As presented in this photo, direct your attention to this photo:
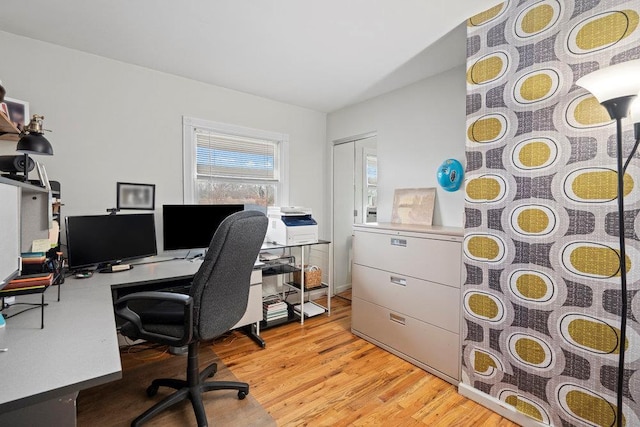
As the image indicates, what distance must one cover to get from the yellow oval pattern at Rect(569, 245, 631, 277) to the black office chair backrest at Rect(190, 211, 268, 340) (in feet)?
5.48

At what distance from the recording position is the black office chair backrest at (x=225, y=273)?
144 centimetres

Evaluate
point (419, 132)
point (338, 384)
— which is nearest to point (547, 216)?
point (419, 132)

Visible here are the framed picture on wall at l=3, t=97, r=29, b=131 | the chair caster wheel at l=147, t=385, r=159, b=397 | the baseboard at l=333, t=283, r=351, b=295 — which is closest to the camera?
the chair caster wheel at l=147, t=385, r=159, b=397

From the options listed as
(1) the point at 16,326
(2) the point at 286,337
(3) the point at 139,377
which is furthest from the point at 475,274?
(3) the point at 139,377

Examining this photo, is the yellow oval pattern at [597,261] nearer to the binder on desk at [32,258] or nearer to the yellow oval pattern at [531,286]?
A: the yellow oval pattern at [531,286]

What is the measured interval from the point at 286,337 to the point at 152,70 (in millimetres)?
2768

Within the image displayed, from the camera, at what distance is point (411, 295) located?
2320 millimetres

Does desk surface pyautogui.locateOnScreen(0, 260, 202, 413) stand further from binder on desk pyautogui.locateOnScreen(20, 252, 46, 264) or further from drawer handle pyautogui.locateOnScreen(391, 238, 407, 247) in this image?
drawer handle pyautogui.locateOnScreen(391, 238, 407, 247)

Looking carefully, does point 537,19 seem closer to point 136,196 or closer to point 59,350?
point 59,350

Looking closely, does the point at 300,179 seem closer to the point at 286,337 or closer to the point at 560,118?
the point at 286,337

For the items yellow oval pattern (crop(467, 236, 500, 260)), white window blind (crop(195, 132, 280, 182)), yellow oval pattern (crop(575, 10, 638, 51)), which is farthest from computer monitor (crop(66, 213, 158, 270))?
yellow oval pattern (crop(575, 10, 638, 51))

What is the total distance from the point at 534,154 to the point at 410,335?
1569 millimetres

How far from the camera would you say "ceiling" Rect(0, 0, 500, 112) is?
1.79m

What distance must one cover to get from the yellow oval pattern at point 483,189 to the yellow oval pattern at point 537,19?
85 centimetres
